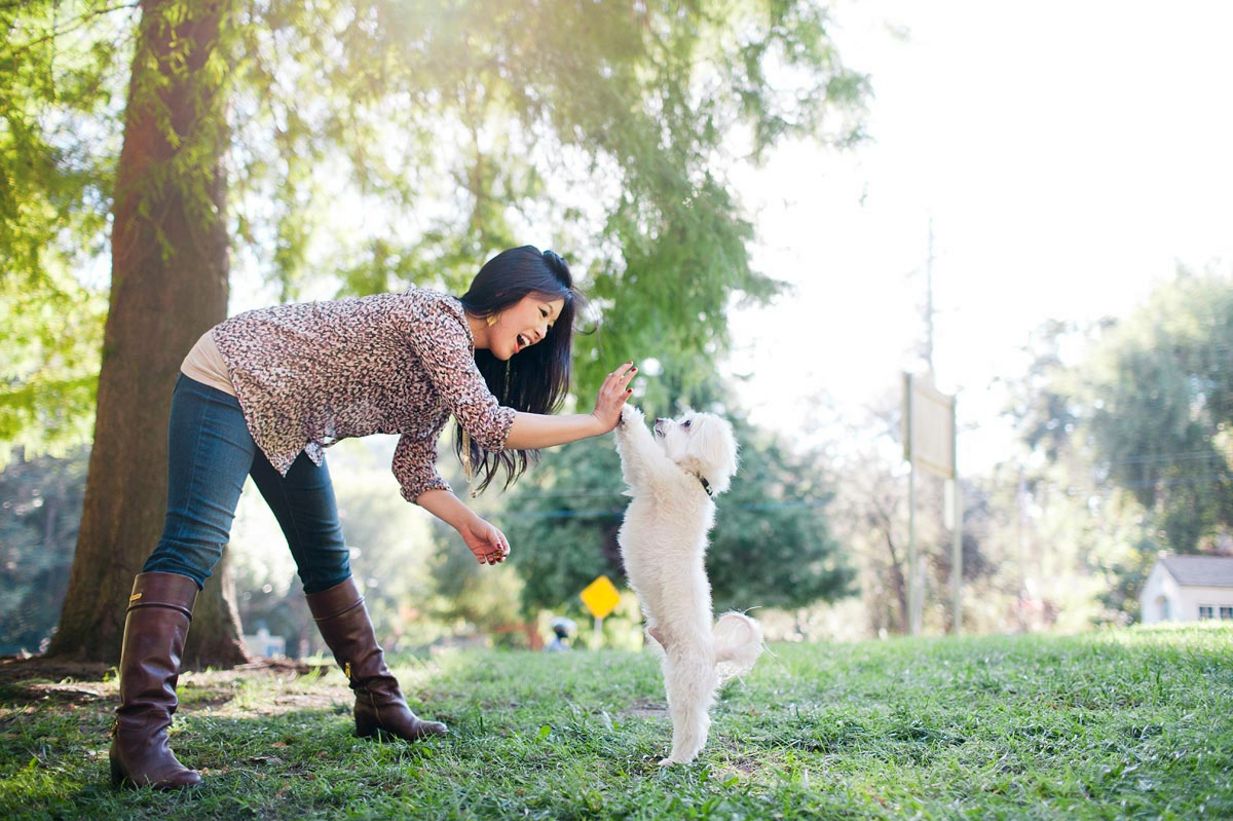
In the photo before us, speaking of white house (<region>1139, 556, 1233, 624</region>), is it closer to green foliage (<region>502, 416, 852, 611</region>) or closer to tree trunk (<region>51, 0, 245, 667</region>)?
green foliage (<region>502, 416, 852, 611</region>)

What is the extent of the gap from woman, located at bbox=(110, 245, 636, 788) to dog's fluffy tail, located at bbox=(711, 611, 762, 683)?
2.84 ft

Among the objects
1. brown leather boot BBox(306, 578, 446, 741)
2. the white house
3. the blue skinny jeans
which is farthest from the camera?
the white house

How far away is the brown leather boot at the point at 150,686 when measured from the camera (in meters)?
2.96

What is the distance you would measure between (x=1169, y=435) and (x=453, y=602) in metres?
22.8

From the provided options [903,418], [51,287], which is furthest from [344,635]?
[903,418]

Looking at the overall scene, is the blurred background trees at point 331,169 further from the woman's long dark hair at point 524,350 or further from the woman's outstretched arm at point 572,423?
the woman's outstretched arm at point 572,423

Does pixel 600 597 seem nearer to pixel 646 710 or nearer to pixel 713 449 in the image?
pixel 646 710

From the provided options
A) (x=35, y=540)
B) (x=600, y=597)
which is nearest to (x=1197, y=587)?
(x=600, y=597)

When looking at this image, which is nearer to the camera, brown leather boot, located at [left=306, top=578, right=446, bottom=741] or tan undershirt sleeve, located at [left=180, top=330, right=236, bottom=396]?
tan undershirt sleeve, located at [left=180, top=330, right=236, bottom=396]

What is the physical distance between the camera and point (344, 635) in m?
3.76

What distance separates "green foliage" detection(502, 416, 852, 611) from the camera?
2150cm

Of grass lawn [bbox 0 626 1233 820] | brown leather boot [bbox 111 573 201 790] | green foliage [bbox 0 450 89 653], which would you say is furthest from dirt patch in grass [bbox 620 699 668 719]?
green foliage [bbox 0 450 89 653]

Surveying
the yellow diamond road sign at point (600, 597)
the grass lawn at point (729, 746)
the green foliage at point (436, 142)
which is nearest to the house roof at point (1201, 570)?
the yellow diamond road sign at point (600, 597)

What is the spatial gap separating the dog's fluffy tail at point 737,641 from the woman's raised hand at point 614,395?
0.91 meters
